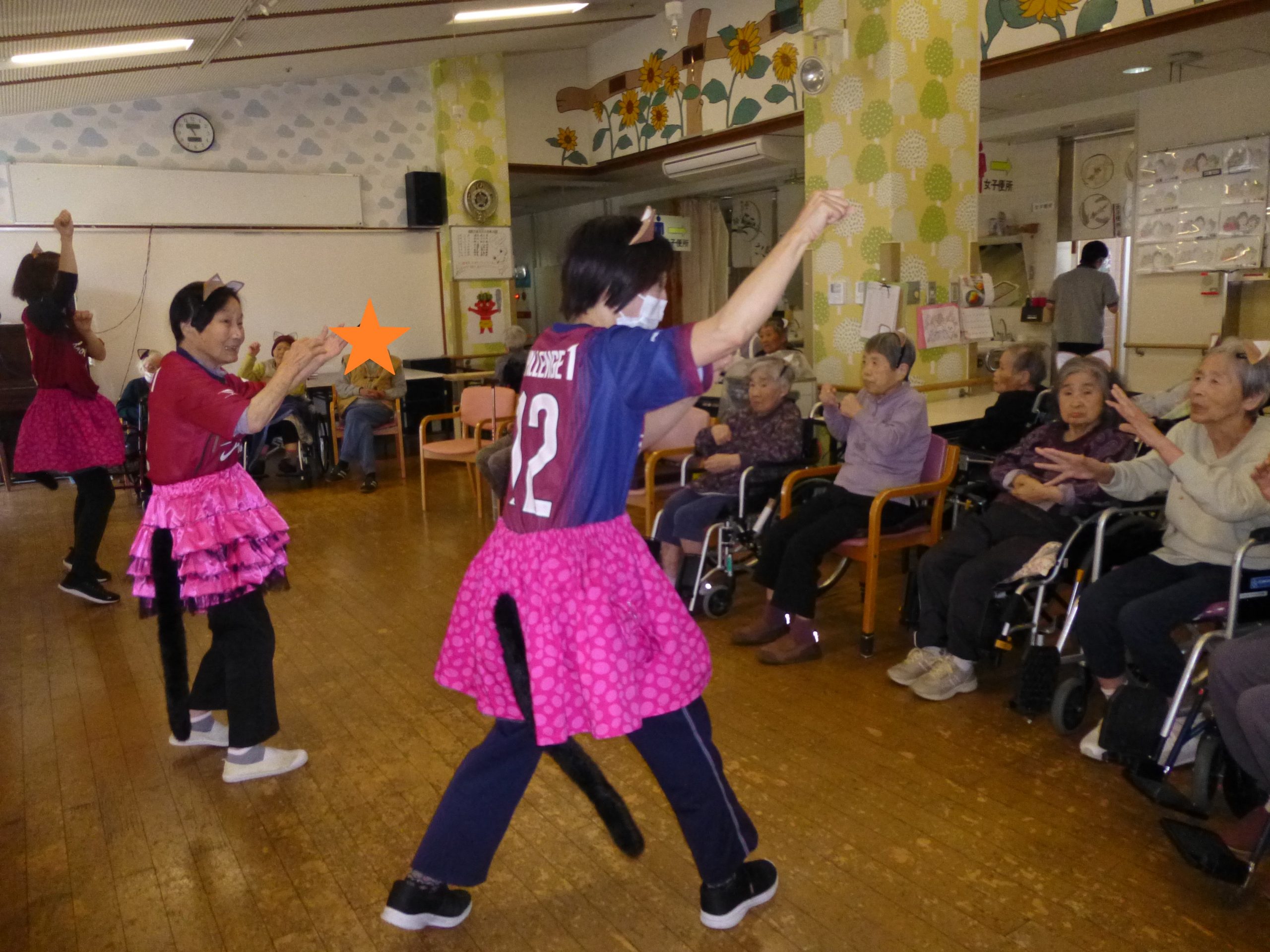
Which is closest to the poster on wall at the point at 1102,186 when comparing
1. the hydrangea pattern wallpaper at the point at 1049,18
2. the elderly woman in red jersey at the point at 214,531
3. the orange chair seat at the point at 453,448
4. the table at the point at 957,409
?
the hydrangea pattern wallpaper at the point at 1049,18

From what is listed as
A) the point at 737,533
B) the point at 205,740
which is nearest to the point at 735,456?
the point at 737,533

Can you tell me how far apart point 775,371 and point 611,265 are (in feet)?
7.72

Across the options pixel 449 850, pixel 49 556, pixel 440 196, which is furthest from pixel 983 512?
pixel 440 196

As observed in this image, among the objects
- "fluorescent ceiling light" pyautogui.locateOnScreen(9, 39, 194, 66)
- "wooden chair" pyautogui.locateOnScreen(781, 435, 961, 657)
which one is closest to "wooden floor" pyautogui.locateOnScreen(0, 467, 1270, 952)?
"wooden chair" pyautogui.locateOnScreen(781, 435, 961, 657)

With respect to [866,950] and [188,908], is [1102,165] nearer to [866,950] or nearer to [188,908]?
[866,950]

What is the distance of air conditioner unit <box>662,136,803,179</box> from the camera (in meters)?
7.75

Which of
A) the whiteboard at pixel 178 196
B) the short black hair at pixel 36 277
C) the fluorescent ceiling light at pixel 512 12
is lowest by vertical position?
the short black hair at pixel 36 277

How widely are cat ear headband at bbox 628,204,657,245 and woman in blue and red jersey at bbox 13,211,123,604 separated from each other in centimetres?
329

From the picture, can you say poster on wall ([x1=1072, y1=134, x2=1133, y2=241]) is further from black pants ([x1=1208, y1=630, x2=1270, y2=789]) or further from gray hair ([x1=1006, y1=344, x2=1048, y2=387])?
black pants ([x1=1208, y1=630, x2=1270, y2=789])

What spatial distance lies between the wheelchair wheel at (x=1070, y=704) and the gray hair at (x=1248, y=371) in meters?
0.89

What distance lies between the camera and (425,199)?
8781 millimetres

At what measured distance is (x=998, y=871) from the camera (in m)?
2.15

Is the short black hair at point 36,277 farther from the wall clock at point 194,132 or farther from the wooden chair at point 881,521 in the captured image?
the wall clock at point 194,132

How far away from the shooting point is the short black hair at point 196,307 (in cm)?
246
